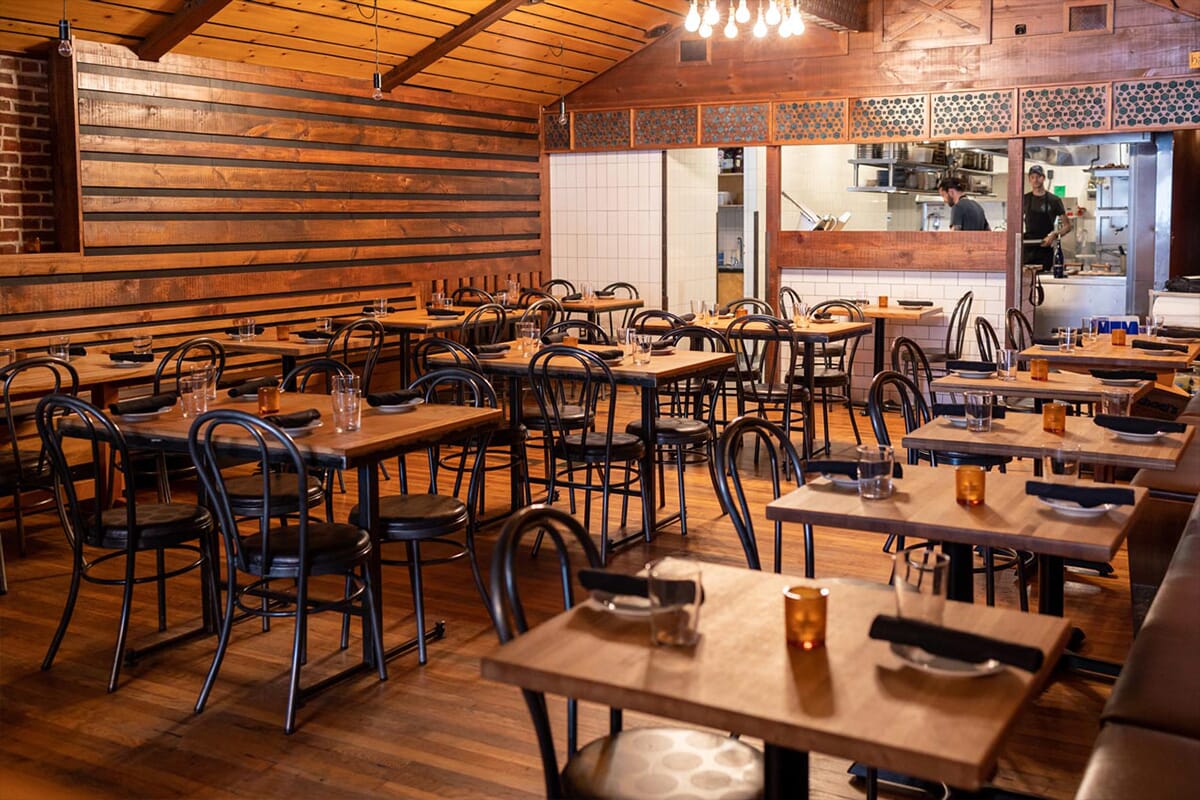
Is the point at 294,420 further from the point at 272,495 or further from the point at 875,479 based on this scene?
the point at 875,479

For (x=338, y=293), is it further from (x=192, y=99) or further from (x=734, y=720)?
(x=734, y=720)

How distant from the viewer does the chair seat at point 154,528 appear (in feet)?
12.8

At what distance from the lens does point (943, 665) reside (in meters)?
1.94

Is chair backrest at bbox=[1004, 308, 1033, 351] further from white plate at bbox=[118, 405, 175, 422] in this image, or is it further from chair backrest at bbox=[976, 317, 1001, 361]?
white plate at bbox=[118, 405, 175, 422]

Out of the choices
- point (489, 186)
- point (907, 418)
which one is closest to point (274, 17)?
point (489, 186)

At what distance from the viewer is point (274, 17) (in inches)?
296

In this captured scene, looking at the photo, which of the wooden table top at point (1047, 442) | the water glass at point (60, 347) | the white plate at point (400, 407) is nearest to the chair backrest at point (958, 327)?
the wooden table top at point (1047, 442)

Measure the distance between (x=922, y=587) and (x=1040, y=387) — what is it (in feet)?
10.3

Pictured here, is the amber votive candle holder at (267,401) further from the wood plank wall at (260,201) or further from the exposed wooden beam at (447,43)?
the exposed wooden beam at (447,43)

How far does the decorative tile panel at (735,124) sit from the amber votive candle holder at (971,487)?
7.20 metres

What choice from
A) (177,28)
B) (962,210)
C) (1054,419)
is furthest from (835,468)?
(962,210)

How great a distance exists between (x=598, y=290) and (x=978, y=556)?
6394mm

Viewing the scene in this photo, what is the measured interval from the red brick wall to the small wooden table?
538 centimetres

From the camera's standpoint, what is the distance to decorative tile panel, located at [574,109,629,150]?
10.6 meters
